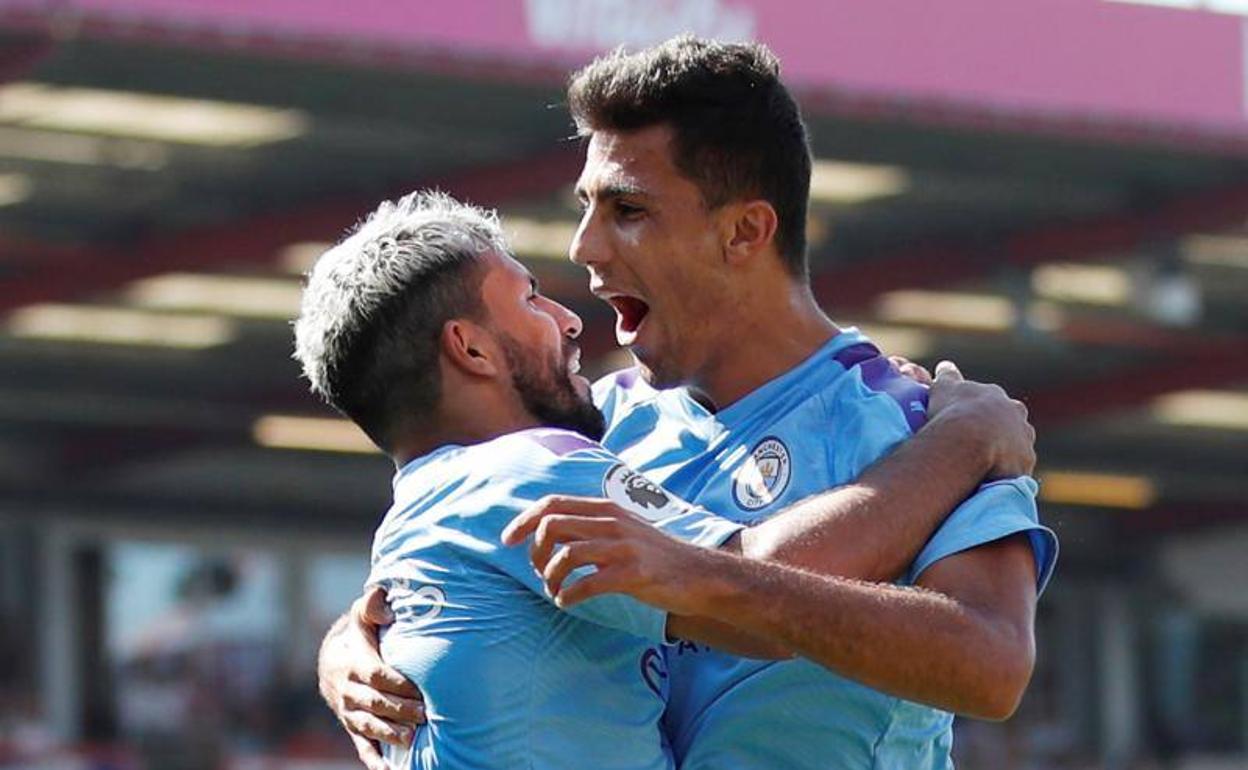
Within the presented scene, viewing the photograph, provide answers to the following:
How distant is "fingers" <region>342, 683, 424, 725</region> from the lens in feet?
13.3

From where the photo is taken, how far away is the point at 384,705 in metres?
4.12

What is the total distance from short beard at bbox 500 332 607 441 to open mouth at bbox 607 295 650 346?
27 cm

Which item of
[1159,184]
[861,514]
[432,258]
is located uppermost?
[432,258]

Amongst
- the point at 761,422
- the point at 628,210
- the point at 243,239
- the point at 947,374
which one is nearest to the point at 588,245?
the point at 628,210

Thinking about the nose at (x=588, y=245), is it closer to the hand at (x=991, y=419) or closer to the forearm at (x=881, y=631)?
the hand at (x=991, y=419)

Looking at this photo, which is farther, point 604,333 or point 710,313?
point 604,333

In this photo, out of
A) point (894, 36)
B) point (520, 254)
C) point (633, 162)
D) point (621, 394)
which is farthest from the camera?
point (520, 254)

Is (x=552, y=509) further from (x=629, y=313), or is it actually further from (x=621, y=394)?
(x=621, y=394)

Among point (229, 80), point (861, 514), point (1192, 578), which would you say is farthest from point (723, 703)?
point (1192, 578)

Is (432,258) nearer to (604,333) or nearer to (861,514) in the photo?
(861,514)

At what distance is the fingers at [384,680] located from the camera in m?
4.09

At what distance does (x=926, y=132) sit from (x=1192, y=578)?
14.6 metres

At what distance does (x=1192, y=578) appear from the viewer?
3070 cm

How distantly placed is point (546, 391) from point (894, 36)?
39.9 feet
